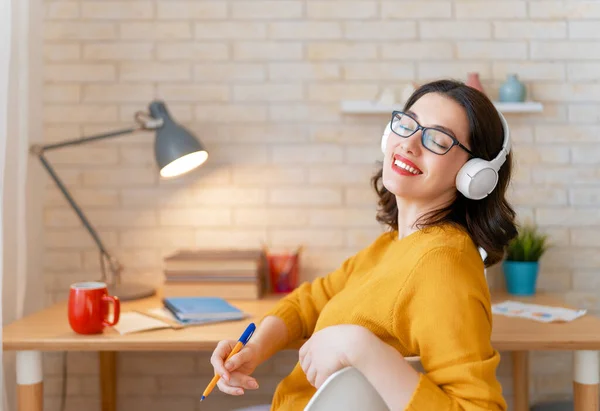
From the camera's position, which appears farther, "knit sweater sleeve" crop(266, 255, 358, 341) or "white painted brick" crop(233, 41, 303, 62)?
"white painted brick" crop(233, 41, 303, 62)

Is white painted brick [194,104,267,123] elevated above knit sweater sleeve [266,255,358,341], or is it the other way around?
white painted brick [194,104,267,123]

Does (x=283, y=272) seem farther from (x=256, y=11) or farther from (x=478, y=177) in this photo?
(x=478, y=177)

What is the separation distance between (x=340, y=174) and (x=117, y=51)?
32.5 inches

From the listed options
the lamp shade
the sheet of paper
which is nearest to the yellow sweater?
the sheet of paper

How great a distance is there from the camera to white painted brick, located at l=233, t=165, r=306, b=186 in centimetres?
216

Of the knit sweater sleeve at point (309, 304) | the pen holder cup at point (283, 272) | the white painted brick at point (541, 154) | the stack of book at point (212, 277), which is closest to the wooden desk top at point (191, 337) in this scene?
the knit sweater sleeve at point (309, 304)

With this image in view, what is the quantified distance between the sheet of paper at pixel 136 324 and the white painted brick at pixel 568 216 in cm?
127

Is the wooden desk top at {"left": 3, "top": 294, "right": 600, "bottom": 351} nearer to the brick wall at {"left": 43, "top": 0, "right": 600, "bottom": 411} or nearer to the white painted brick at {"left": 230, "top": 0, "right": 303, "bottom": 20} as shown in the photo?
the brick wall at {"left": 43, "top": 0, "right": 600, "bottom": 411}

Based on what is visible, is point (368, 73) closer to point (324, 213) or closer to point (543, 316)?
point (324, 213)

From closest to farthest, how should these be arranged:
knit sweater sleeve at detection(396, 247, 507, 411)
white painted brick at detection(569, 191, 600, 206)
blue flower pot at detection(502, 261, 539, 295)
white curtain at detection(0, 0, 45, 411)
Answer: knit sweater sleeve at detection(396, 247, 507, 411) → white curtain at detection(0, 0, 45, 411) → blue flower pot at detection(502, 261, 539, 295) → white painted brick at detection(569, 191, 600, 206)

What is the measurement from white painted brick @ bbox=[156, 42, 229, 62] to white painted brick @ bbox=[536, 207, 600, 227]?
Result: 116 cm

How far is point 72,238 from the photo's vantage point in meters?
2.18

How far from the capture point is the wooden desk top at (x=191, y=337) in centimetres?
152

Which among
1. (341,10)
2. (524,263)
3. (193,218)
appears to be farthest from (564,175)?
(193,218)
